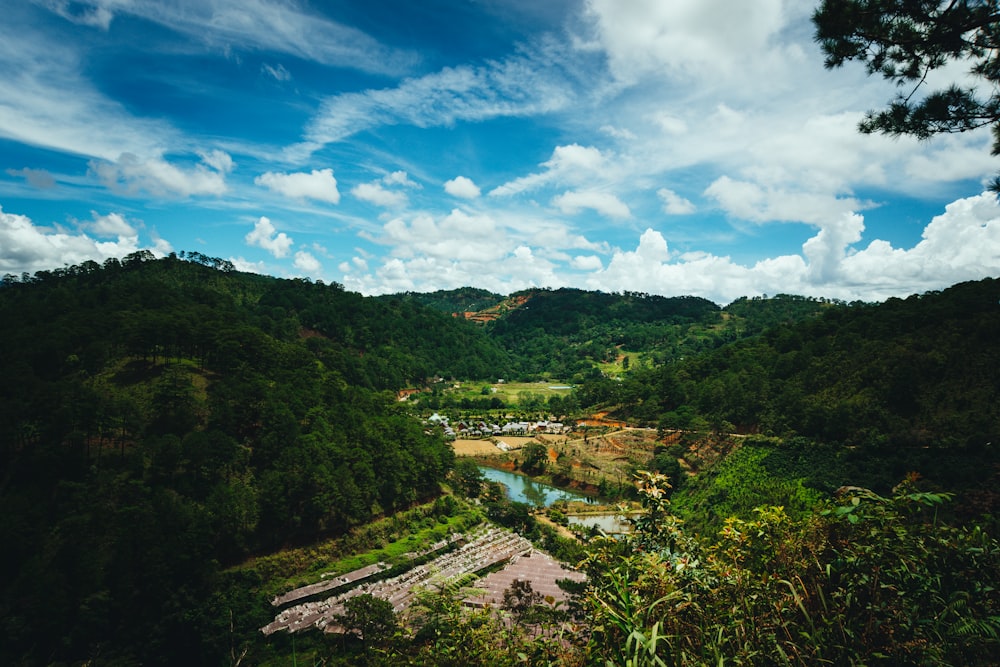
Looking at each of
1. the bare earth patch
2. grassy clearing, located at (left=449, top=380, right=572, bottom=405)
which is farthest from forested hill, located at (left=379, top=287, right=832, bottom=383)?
the bare earth patch

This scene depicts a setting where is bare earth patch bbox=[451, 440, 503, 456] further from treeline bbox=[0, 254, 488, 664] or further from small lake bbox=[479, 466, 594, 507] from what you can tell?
treeline bbox=[0, 254, 488, 664]

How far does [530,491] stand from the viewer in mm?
48219

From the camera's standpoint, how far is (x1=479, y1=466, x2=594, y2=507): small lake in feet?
151

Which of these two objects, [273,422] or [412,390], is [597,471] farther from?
[412,390]

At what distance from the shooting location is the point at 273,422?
34.2 metres

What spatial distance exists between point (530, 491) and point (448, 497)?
1167 cm

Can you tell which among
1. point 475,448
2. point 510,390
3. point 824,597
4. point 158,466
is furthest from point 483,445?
point 824,597

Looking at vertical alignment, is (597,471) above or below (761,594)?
below

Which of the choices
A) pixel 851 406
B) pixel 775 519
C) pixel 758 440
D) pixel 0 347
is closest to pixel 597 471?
pixel 758 440

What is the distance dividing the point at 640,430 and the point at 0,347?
200 feet

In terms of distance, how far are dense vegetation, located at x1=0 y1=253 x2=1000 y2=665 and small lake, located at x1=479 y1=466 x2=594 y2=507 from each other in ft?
14.5

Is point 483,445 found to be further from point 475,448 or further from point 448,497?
point 448,497

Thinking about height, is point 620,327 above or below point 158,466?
above

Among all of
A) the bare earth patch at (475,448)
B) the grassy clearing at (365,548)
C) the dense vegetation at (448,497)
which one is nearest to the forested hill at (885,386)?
the dense vegetation at (448,497)
